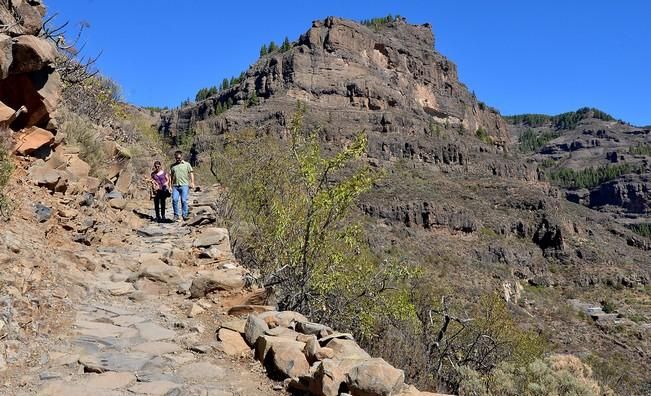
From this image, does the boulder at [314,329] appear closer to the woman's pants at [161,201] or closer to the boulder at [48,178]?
the boulder at [48,178]

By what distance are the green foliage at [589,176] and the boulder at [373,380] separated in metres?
201

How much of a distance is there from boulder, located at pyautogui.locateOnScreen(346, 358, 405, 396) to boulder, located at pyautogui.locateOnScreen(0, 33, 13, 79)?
6138 mm

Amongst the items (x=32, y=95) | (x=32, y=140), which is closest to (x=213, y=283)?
(x=32, y=140)

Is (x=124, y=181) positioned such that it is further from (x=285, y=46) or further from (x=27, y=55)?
(x=285, y=46)

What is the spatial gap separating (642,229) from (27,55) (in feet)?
575

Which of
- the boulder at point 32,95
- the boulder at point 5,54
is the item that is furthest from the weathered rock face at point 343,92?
the boulder at point 5,54

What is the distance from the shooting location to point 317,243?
8906 mm

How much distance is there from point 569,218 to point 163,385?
10589cm

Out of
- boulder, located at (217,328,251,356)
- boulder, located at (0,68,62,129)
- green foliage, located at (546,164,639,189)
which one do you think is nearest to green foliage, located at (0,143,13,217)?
boulder, located at (0,68,62,129)

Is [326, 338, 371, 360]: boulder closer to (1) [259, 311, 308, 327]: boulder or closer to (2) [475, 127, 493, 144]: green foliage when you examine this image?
(1) [259, 311, 308, 327]: boulder

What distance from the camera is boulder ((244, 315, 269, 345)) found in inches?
211

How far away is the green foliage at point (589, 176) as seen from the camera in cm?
18525

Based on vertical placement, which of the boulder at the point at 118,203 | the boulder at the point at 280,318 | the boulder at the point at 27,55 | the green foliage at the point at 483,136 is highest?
the green foliage at the point at 483,136

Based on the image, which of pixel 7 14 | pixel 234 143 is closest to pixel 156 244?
pixel 7 14
